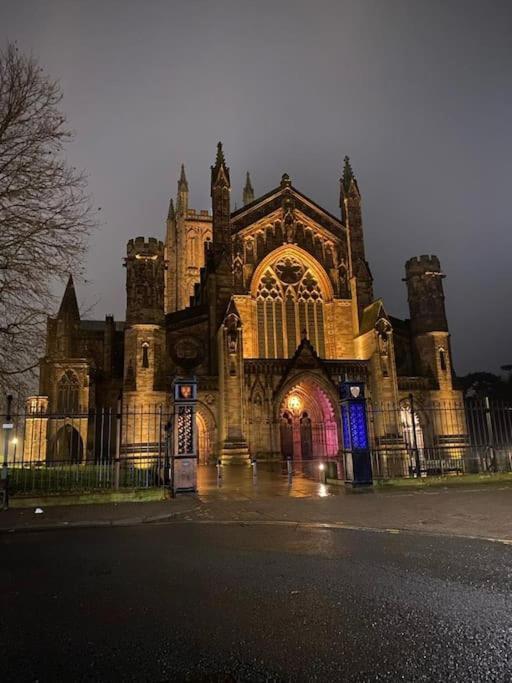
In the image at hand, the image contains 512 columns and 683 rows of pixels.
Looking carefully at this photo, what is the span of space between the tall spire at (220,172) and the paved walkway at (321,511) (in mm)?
24179

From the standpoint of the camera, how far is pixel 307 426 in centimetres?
3136

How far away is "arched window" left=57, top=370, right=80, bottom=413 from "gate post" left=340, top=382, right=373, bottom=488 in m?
19.8

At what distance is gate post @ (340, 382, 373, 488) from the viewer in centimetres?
1441

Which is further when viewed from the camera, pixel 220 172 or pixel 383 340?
pixel 220 172

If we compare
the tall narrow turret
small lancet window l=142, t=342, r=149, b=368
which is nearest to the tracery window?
the tall narrow turret

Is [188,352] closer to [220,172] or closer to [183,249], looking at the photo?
[220,172]

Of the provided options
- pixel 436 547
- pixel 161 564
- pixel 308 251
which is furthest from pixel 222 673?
pixel 308 251

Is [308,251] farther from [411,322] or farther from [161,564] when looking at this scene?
[161,564]

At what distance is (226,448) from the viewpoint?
2647cm

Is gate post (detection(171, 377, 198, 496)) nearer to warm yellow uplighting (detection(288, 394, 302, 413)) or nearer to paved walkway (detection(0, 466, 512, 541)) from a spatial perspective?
paved walkway (detection(0, 466, 512, 541))

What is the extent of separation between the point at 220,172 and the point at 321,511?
90.6 ft

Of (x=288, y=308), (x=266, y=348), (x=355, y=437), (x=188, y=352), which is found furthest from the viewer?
(x=288, y=308)

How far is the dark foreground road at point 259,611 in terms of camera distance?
3.13 metres

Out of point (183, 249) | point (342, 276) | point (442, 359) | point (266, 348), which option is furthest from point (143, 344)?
point (183, 249)
